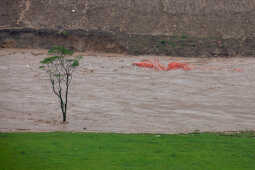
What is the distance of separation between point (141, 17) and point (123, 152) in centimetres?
2836

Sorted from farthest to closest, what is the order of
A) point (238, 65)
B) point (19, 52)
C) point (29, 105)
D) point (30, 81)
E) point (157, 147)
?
point (19, 52), point (238, 65), point (30, 81), point (29, 105), point (157, 147)

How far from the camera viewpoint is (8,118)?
58.4 ft

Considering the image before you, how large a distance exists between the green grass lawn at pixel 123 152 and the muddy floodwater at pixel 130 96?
3054mm

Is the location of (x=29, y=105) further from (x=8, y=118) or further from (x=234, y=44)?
(x=234, y=44)

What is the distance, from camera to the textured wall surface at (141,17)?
36781mm

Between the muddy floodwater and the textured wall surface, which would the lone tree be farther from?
the textured wall surface

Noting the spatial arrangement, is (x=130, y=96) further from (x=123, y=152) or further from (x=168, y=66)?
(x=123, y=152)

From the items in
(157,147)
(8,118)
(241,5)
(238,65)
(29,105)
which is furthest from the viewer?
(241,5)

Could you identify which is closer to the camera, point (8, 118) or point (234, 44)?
point (8, 118)

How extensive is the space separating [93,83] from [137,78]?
9.26 ft

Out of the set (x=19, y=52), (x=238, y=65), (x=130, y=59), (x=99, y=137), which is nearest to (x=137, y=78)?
(x=130, y=59)

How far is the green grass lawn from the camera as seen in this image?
31.0 ft

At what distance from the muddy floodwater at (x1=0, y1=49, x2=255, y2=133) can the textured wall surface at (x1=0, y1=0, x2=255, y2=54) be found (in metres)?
3.04

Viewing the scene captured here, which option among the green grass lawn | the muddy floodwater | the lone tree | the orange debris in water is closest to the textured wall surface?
the muddy floodwater
